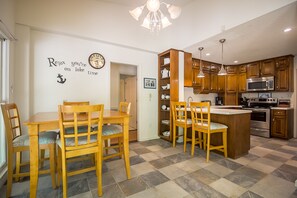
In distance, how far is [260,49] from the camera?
3.54m

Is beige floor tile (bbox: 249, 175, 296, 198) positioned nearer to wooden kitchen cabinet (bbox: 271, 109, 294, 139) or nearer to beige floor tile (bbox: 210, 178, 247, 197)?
beige floor tile (bbox: 210, 178, 247, 197)

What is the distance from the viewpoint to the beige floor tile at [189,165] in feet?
7.02

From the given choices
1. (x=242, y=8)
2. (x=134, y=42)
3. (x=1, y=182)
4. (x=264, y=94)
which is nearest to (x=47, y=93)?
(x=1, y=182)

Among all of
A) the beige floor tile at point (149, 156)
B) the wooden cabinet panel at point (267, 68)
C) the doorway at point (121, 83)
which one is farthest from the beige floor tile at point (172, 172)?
the wooden cabinet panel at point (267, 68)

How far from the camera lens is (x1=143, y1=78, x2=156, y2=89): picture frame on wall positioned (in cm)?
366

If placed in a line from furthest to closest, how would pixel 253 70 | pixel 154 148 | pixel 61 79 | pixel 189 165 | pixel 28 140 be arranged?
1. pixel 253 70
2. pixel 154 148
3. pixel 61 79
4. pixel 189 165
5. pixel 28 140

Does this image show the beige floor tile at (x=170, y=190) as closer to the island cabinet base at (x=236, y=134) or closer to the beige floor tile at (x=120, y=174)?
the beige floor tile at (x=120, y=174)

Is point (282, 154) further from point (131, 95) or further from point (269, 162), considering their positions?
point (131, 95)

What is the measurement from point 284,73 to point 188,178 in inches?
173

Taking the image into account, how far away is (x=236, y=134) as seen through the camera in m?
2.55

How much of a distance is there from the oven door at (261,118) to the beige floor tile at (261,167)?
228cm

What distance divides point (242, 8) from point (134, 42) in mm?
2199

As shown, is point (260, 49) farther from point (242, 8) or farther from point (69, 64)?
point (69, 64)

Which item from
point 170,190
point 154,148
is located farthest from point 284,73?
point 170,190
